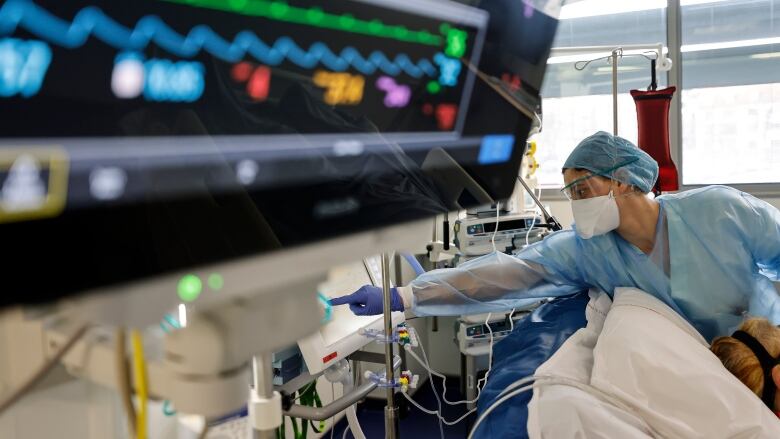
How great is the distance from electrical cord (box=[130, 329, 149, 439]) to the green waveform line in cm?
25

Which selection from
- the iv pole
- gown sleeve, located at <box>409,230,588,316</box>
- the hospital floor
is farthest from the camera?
the hospital floor

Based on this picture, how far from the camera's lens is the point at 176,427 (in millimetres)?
1089

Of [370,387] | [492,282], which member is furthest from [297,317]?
[492,282]

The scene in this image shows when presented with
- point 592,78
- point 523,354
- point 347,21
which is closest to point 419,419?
point 523,354

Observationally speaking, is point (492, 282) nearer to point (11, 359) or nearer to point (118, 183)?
point (11, 359)

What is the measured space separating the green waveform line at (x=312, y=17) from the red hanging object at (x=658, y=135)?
228cm

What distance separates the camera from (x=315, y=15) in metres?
0.43

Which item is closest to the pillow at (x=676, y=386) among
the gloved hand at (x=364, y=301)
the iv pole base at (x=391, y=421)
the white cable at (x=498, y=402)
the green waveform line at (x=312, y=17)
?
the white cable at (x=498, y=402)

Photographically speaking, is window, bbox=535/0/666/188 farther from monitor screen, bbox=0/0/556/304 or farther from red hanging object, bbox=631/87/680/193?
monitor screen, bbox=0/0/556/304

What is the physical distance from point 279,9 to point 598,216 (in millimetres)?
1643

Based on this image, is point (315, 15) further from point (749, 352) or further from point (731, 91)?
point (731, 91)

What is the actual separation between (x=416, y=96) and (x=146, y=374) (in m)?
0.33

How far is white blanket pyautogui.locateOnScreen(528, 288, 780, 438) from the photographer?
1.26 metres

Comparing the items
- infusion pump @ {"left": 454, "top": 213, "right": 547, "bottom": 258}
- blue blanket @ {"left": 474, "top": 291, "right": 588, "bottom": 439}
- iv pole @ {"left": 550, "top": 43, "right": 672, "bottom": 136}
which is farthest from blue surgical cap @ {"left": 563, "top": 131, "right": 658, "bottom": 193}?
infusion pump @ {"left": 454, "top": 213, "right": 547, "bottom": 258}
